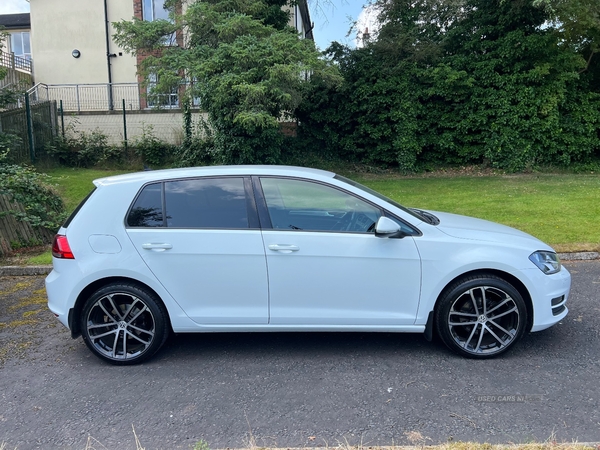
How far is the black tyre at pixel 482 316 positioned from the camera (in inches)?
164

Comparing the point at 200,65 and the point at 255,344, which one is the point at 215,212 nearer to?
the point at 255,344

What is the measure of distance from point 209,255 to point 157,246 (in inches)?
17.5

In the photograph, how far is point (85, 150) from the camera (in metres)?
17.8

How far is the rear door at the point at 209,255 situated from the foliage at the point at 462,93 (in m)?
13.7

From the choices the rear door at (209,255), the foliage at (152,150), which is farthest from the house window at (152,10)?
the rear door at (209,255)

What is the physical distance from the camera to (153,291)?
14.1 feet

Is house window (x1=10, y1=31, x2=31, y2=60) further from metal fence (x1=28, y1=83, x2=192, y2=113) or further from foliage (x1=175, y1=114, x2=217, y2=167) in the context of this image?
foliage (x1=175, y1=114, x2=217, y2=167)

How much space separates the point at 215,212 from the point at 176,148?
14.5 m

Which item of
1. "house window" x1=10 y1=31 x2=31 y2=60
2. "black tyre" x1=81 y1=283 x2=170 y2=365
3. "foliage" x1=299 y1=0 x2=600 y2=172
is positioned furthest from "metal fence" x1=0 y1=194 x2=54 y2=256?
"house window" x1=10 y1=31 x2=31 y2=60

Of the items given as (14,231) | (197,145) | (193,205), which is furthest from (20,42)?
(193,205)

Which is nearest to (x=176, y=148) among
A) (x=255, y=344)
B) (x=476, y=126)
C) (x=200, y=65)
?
(x=200, y=65)

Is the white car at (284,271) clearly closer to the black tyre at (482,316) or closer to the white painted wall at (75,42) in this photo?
the black tyre at (482,316)

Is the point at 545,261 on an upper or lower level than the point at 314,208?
lower

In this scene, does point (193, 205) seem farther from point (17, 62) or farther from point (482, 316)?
point (17, 62)
